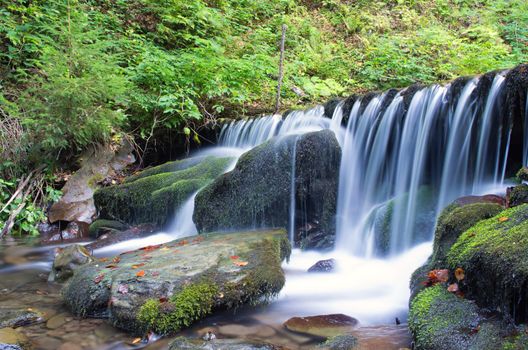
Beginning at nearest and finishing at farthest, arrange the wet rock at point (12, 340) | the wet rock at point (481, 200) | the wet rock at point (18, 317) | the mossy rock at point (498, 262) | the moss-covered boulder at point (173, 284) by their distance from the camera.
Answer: the mossy rock at point (498, 262) < the wet rock at point (12, 340) < the moss-covered boulder at point (173, 284) < the wet rock at point (18, 317) < the wet rock at point (481, 200)

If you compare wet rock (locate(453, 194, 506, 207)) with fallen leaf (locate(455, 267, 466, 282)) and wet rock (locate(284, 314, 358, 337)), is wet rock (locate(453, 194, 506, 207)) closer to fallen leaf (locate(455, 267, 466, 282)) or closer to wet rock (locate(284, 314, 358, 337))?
fallen leaf (locate(455, 267, 466, 282))

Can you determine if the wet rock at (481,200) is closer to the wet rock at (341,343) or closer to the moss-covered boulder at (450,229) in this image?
the moss-covered boulder at (450,229)

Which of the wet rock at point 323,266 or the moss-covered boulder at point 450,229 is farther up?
the moss-covered boulder at point 450,229

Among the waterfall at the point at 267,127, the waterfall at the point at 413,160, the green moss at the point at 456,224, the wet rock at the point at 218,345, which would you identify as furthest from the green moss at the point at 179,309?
the waterfall at the point at 267,127

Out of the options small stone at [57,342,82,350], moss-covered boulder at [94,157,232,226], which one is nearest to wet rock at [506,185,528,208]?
small stone at [57,342,82,350]

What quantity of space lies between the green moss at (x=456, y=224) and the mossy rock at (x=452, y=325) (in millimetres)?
537

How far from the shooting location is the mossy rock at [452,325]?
2.13m

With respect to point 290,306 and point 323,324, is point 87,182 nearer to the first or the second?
point 290,306

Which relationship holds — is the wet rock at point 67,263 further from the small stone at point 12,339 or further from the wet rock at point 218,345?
the wet rock at point 218,345

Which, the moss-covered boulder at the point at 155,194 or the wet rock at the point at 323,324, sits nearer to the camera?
the wet rock at the point at 323,324

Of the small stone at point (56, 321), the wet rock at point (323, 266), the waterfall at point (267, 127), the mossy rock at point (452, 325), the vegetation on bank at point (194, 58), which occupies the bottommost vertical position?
the small stone at point (56, 321)

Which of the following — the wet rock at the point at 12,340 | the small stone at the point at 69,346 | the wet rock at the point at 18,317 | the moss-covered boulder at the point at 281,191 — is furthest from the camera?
the moss-covered boulder at the point at 281,191

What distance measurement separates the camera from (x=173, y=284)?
3322 millimetres

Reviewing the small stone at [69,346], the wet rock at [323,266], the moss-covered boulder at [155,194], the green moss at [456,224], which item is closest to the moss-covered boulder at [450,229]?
the green moss at [456,224]
